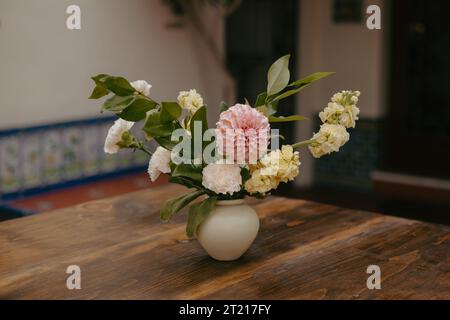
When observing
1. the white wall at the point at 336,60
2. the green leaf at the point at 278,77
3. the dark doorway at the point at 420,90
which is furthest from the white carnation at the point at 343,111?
the white wall at the point at 336,60

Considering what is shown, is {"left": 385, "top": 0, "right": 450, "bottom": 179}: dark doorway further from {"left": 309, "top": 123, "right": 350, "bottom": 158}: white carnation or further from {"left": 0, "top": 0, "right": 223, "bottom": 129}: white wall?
{"left": 309, "top": 123, "right": 350, "bottom": 158}: white carnation

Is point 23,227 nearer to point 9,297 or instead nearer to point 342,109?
point 9,297

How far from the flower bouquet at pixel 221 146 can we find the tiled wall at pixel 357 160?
3.60m

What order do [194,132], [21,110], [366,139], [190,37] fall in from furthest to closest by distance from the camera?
[366,139] < [190,37] < [21,110] < [194,132]

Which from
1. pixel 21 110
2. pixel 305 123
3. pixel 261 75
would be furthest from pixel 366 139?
pixel 21 110

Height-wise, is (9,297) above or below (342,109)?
below

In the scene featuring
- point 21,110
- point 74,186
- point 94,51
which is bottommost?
point 74,186

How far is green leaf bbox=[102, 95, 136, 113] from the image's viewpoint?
1787 mm

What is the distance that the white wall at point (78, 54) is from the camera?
12.4 feet

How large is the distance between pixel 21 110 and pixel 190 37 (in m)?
1.62

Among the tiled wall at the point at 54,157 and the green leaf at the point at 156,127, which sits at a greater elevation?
the green leaf at the point at 156,127

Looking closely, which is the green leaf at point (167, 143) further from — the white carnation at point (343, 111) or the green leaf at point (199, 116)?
the white carnation at point (343, 111)

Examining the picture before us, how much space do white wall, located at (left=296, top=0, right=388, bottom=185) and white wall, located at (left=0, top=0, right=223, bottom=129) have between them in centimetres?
113
